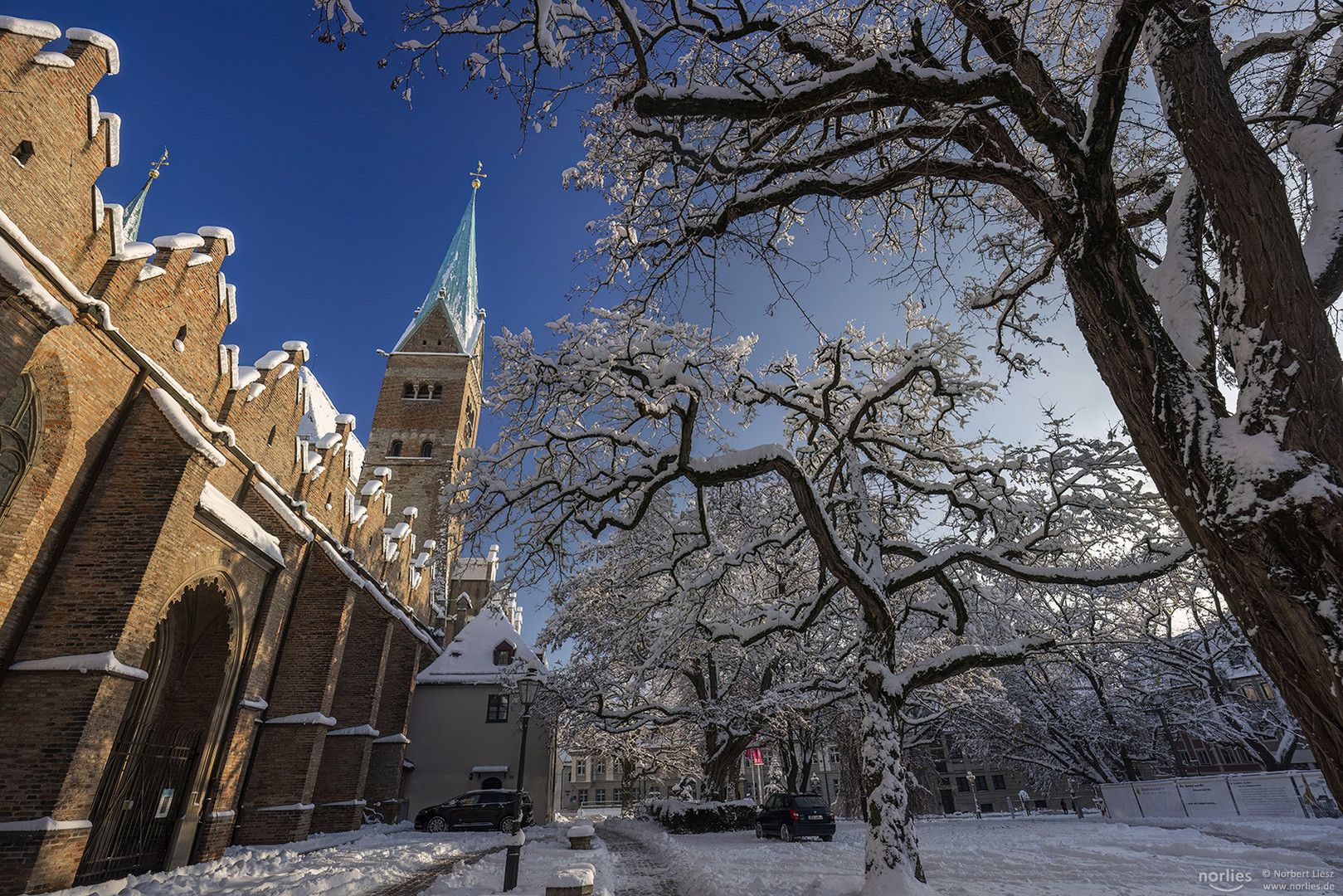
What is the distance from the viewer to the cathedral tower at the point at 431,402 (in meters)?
37.9

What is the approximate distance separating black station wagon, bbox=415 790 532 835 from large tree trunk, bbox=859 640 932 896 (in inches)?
716

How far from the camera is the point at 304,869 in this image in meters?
10.9

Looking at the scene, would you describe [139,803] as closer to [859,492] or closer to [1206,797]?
[859,492]

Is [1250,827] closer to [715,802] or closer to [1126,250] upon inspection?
[715,802]

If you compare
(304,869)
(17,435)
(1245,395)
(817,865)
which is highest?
(17,435)

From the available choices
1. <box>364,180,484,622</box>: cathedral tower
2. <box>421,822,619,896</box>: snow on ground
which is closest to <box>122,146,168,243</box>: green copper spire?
<box>364,180,484,622</box>: cathedral tower

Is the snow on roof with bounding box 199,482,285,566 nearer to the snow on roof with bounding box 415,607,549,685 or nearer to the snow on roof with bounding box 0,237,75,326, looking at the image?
the snow on roof with bounding box 0,237,75,326

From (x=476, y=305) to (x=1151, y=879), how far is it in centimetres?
4918

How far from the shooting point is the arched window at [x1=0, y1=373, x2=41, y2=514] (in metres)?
9.25

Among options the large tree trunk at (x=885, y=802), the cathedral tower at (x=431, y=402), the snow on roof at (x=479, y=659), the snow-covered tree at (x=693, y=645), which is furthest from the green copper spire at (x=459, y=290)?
the large tree trunk at (x=885, y=802)

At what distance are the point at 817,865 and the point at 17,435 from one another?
618 inches

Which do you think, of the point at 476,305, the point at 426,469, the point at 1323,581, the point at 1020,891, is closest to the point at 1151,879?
the point at 1020,891

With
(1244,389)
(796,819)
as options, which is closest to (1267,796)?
(796,819)

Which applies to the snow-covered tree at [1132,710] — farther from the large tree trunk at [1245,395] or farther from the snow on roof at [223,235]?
the snow on roof at [223,235]
